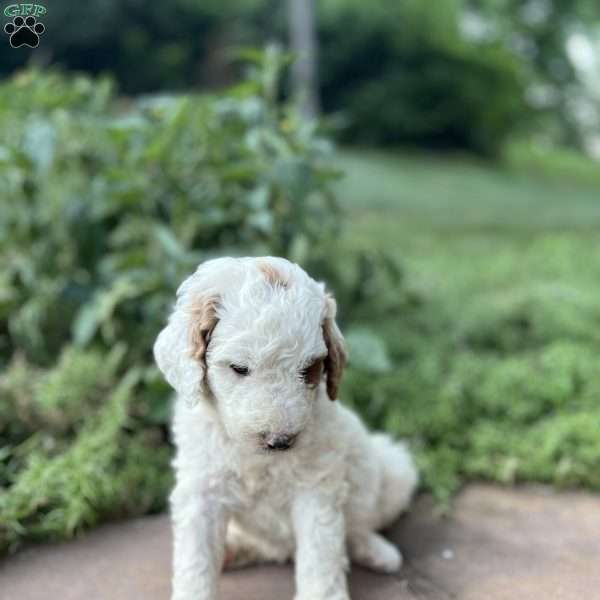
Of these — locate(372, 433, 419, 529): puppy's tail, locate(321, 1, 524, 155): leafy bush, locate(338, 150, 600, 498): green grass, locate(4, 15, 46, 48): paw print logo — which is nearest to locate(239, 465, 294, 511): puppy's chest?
locate(372, 433, 419, 529): puppy's tail

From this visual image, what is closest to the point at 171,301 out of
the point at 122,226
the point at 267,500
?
the point at 122,226

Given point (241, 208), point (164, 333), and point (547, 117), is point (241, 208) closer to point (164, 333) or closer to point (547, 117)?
point (164, 333)

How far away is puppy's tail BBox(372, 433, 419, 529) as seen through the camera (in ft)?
12.0

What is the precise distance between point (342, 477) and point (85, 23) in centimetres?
1363

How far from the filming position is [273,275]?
262cm

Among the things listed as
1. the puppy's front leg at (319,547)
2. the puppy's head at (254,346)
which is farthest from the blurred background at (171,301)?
the puppy's head at (254,346)

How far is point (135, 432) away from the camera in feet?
14.7

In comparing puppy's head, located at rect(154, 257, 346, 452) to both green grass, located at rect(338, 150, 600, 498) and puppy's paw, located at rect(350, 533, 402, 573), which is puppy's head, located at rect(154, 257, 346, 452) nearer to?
puppy's paw, located at rect(350, 533, 402, 573)

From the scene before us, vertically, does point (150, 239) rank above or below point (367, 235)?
above

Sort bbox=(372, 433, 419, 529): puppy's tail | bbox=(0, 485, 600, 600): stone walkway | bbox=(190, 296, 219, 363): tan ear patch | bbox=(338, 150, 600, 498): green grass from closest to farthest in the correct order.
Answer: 1. bbox=(190, 296, 219, 363): tan ear patch
2. bbox=(0, 485, 600, 600): stone walkway
3. bbox=(372, 433, 419, 529): puppy's tail
4. bbox=(338, 150, 600, 498): green grass

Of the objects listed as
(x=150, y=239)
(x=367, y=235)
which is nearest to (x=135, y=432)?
(x=150, y=239)

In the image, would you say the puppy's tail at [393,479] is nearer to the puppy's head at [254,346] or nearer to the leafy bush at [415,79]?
the puppy's head at [254,346]

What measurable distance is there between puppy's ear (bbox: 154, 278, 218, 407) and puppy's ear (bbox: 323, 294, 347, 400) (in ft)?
1.34

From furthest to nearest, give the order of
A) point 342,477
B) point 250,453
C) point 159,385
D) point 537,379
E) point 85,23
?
point 85,23 → point 537,379 → point 159,385 → point 342,477 → point 250,453
